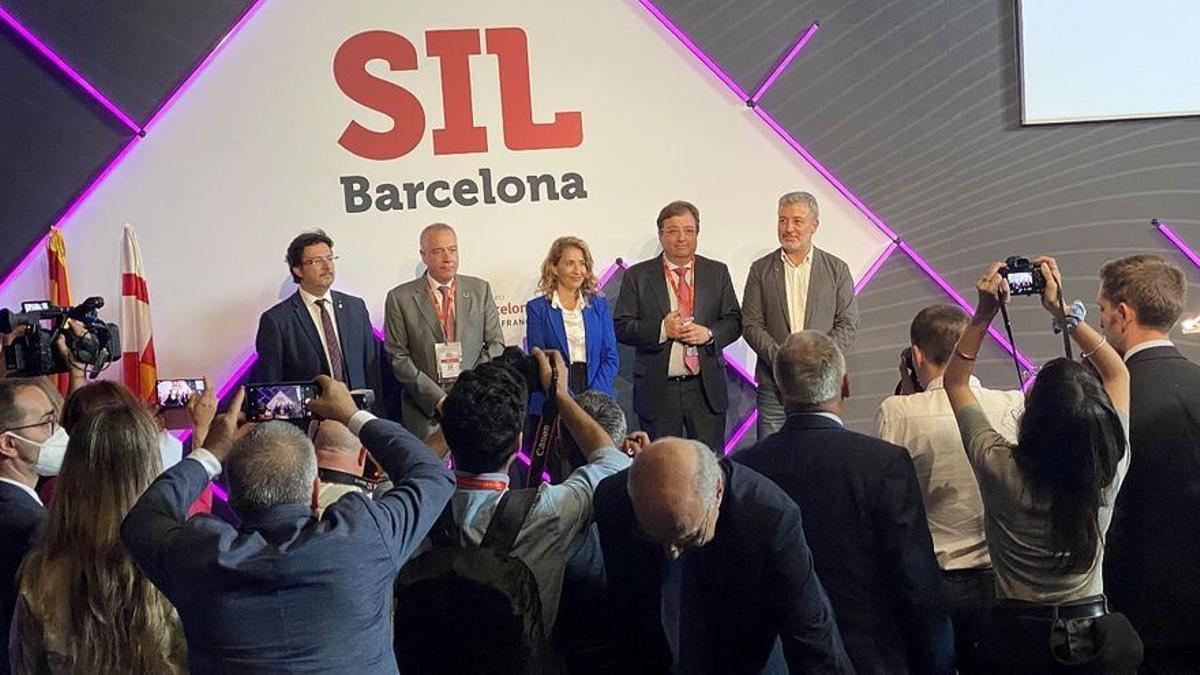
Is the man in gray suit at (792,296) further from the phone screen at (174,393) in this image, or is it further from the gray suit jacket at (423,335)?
the phone screen at (174,393)

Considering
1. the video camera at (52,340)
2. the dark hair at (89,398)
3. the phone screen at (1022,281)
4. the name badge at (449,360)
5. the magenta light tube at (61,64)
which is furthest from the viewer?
the magenta light tube at (61,64)

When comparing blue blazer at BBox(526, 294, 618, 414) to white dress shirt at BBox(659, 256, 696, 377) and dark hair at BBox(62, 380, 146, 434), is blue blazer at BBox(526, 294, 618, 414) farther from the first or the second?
dark hair at BBox(62, 380, 146, 434)

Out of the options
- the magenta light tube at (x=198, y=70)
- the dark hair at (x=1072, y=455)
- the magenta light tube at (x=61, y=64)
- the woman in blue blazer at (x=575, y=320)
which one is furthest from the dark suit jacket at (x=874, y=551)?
the magenta light tube at (x=61, y=64)

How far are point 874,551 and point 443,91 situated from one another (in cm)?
393

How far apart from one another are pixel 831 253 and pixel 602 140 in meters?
1.32

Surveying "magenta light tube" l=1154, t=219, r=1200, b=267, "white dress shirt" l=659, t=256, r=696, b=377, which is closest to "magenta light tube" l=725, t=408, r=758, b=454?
"white dress shirt" l=659, t=256, r=696, b=377

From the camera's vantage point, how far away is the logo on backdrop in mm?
5738

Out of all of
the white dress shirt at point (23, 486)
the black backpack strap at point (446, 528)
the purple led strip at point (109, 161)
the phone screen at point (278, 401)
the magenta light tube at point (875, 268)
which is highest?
the purple led strip at point (109, 161)

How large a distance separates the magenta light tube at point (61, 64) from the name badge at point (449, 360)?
1.92 metres

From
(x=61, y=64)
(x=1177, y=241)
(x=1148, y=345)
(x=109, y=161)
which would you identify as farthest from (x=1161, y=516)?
(x=61, y=64)

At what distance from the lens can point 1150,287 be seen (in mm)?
2838

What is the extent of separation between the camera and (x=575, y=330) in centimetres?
532

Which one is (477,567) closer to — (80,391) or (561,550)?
(561,550)

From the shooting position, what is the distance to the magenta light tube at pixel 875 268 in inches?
237
